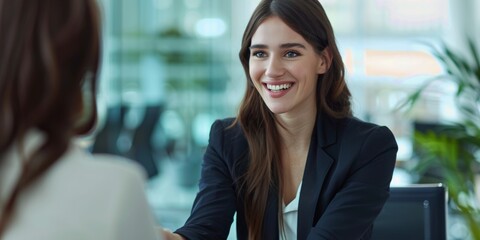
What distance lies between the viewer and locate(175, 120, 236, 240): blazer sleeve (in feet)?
6.19

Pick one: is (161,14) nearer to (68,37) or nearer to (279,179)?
(279,179)

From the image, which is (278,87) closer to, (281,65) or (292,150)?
(281,65)

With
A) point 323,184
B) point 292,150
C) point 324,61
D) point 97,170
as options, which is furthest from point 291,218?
point 97,170

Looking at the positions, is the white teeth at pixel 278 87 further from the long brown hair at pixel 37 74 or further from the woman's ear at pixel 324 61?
the long brown hair at pixel 37 74

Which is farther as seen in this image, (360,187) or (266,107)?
(266,107)

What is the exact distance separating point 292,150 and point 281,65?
242 millimetres

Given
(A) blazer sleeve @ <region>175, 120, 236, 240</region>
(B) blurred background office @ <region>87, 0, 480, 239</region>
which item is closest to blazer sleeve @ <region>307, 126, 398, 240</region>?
(A) blazer sleeve @ <region>175, 120, 236, 240</region>

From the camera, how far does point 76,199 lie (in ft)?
2.86

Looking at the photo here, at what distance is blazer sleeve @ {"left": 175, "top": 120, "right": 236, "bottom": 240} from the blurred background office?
6097 mm

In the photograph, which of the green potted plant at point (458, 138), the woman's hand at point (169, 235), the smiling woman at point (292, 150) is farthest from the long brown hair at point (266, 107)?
the green potted plant at point (458, 138)

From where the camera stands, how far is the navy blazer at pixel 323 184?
1.88 metres

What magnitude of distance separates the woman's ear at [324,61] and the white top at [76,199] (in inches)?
48.1

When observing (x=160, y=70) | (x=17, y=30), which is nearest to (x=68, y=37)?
(x=17, y=30)

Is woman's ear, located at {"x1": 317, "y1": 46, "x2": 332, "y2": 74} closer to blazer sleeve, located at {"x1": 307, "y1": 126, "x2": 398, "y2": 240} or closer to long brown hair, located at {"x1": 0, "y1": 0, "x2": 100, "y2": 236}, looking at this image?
blazer sleeve, located at {"x1": 307, "y1": 126, "x2": 398, "y2": 240}
